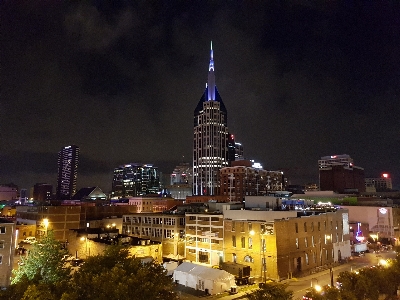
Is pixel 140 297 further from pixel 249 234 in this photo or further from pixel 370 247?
pixel 370 247

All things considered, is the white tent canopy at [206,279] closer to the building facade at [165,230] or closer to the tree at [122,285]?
the tree at [122,285]

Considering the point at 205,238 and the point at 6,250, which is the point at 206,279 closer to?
the point at 205,238

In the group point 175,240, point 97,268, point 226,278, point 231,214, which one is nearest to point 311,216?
point 231,214

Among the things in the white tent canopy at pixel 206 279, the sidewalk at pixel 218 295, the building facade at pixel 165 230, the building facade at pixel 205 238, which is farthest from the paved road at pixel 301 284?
the building facade at pixel 165 230

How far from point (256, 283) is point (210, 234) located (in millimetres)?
15625

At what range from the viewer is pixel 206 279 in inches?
1681

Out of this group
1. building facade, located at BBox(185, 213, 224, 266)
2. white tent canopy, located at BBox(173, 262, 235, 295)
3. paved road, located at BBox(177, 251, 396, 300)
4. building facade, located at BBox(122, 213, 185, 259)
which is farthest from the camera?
building facade, located at BBox(122, 213, 185, 259)

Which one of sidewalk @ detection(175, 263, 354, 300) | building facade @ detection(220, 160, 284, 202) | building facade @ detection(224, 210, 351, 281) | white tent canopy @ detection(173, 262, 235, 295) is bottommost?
sidewalk @ detection(175, 263, 354, 300)

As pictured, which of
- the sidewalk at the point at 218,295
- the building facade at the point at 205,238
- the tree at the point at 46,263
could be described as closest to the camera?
the tree at the point at 46,263

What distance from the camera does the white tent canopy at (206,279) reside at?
4219 centimetres

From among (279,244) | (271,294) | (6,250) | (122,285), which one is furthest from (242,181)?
(122,285)

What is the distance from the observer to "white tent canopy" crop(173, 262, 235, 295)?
42.2 meters

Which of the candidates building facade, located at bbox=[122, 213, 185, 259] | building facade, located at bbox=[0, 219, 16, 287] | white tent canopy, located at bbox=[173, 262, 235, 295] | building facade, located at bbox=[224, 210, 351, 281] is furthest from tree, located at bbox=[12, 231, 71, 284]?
building facade, located at bbox=[122, 213, 185, 259]

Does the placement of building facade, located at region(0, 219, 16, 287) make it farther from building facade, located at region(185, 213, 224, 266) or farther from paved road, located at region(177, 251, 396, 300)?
building facade, located at region(185, 213, 224, 266)
